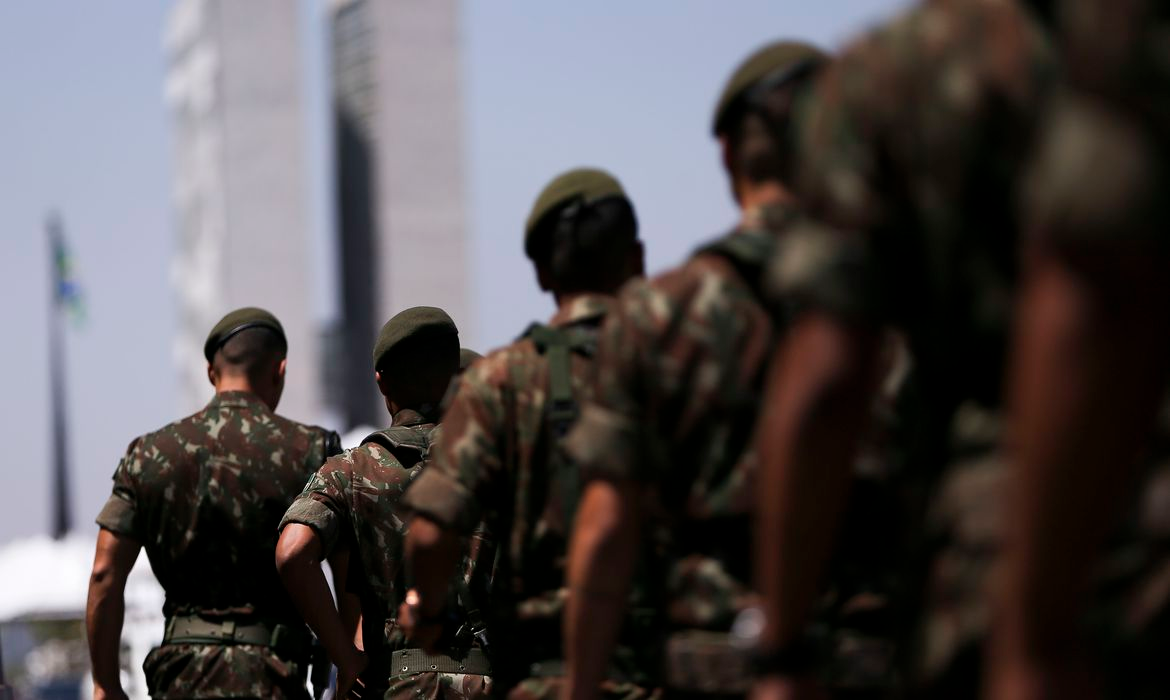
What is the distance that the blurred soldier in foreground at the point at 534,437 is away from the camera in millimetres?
3756

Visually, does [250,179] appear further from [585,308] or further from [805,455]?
[805,455]

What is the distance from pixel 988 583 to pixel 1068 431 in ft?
1.05

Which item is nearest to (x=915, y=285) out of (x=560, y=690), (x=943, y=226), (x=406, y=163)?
(x=943, y=226)

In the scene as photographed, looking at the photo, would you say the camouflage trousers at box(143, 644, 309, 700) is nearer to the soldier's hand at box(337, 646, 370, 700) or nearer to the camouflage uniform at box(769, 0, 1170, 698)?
the soldier's hand at box(337, 646, 370, 700)

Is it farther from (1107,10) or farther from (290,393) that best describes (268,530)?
(290,393)

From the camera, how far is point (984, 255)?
2.01m

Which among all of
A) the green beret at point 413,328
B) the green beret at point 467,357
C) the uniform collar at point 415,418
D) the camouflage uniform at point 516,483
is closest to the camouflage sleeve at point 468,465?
the camouflage uniform at point 516,483

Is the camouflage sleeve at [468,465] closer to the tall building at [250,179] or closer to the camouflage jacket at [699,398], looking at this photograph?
the camouflage jacket at [699,398]

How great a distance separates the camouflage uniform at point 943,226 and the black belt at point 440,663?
3.94 m

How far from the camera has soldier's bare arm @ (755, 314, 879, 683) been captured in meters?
2.01

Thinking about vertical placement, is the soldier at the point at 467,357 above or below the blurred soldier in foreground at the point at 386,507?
above

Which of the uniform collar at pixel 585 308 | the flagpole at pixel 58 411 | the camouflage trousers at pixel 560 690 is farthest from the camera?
the flagpole at pixel 58 411

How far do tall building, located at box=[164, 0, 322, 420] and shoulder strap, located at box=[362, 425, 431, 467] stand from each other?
286ft

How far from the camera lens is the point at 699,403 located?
3098 millimetres
